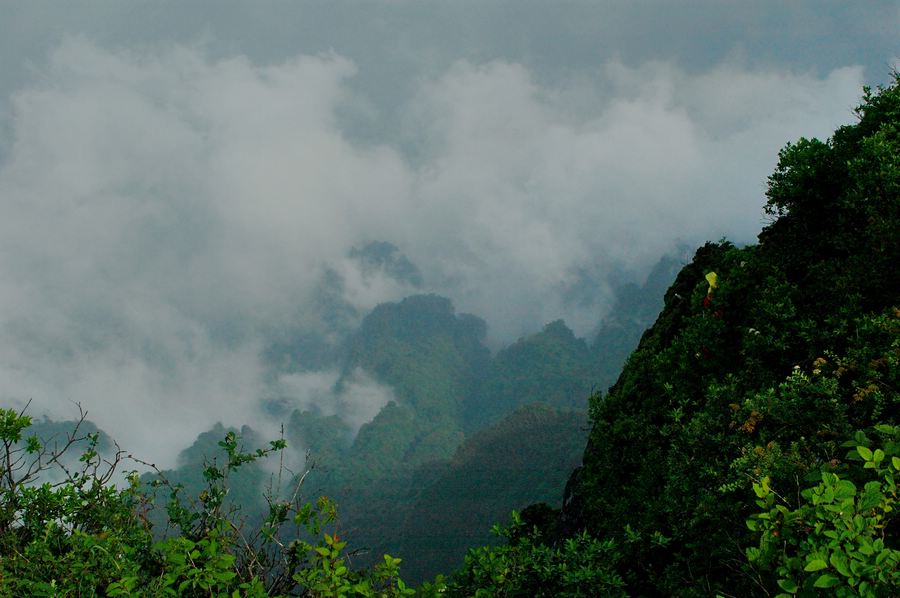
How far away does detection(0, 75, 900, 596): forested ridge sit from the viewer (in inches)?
162

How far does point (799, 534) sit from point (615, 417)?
14.3 metres

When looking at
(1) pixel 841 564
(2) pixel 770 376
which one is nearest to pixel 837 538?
(1) pixel 841 564

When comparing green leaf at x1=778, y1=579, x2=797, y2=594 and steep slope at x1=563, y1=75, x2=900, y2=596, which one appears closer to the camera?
green leaf at x1=778, y1=579, x2=797, y2=594

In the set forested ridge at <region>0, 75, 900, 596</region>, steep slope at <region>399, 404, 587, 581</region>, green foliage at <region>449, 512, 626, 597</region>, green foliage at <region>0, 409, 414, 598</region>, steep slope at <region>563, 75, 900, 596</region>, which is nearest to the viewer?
forested ridge at <region>0, 75, 900, 596</region>

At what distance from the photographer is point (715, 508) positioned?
8914 millimetres

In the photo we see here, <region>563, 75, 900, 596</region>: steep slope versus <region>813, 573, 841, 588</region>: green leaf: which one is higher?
<region>563, 75, 900, 596</region>: steep slope

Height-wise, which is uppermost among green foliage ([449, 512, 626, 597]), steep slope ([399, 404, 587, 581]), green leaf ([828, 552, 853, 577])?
steep slope ([399, 404, 587, 581])

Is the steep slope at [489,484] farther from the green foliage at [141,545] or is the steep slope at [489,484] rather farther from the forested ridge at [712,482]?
the green foliage at [141,545]

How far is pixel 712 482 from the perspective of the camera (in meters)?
9.47

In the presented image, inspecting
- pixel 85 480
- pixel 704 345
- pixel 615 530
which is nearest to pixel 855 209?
pixel 704 345

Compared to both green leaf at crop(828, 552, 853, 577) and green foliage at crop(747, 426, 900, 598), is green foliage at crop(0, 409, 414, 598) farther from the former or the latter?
green leaf at crop(828, 552, 853, 577)

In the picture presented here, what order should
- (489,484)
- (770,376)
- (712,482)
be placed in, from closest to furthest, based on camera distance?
(712,482) < (770,376) < (489,484)

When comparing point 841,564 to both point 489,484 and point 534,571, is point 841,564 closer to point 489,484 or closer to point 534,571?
point 534,571

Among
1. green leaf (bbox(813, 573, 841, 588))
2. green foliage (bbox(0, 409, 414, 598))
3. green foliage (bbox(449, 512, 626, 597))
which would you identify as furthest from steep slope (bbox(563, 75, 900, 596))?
green foliage (bbox(0, 409, 414, 598))
